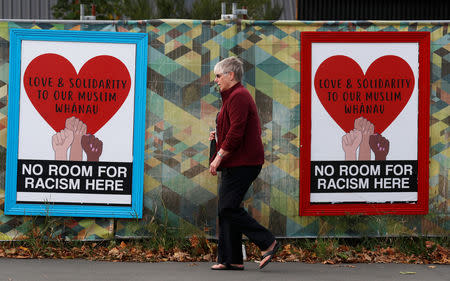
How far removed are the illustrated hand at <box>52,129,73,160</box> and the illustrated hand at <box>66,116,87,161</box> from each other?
40 mm

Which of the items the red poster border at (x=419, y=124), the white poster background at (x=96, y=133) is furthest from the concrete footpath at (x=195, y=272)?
the white poster background at (x=96, y=133)

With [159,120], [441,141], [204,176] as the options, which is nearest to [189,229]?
[204,176]

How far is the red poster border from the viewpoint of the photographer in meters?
6.92

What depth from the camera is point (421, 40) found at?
6.99 metres

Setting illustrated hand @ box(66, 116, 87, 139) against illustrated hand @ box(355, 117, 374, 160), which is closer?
illustrated hand @ box(66, 116, 87, 139)

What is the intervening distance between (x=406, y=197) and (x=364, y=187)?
0.44 meters

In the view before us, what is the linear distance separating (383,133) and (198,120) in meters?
1.86

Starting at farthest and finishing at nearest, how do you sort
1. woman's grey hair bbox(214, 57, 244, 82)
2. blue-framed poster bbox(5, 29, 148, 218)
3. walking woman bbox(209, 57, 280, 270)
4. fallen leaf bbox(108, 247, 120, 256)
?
blue-framed poster bbox(5, 29, 148, 218)
fallen leaf bbox(108, 247, 120, 256)
woman's grey hair bbox(214, 57, 244, 82)
walking woman bbox(209, 57, 280, 270)

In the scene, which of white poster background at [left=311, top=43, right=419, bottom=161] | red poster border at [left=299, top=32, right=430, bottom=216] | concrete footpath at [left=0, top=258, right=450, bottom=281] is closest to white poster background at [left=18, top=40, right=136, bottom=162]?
concrete footpath at [left=0, top=258, right=450, bottom=281]

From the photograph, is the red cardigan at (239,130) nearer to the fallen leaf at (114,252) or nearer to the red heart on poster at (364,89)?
the red heart on poster at (364,89)

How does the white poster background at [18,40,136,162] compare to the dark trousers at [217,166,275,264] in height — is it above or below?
above

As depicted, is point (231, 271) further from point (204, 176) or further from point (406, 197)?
point (406, 197)

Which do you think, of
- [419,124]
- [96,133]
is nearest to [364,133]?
[419,124]

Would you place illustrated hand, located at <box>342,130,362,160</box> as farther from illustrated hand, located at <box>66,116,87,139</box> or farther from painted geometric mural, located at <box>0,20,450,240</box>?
illustrated hand, located at <box>66,116,87,139</box>
